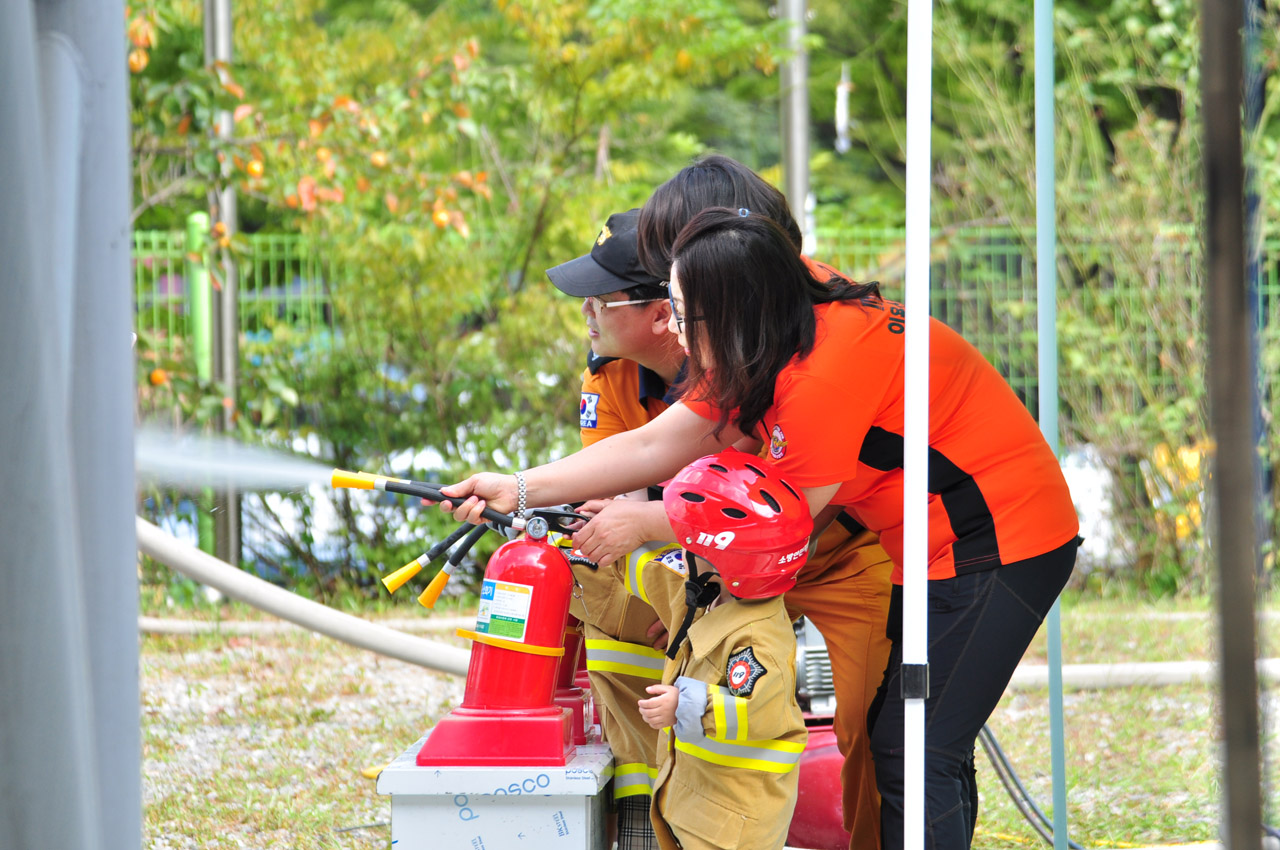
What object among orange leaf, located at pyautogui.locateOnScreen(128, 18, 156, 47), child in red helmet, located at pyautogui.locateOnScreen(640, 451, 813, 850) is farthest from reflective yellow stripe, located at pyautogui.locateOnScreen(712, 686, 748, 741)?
orange leaf, located at pyautogui.locateOnScreen(128, 18, 156, 47)

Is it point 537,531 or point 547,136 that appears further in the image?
point 547,136

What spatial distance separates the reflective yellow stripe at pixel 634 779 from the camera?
2.63 meters

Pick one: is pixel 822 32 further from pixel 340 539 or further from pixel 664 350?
pixel 664 350

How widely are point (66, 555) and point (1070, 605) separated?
6.51m

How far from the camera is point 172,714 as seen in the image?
16.7 ft

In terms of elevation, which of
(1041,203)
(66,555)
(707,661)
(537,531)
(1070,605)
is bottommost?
(1070,605)

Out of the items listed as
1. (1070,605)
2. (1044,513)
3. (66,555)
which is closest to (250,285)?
(1070,605)

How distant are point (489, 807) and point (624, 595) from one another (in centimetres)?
61

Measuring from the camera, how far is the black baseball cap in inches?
109

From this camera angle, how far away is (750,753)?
2.34 m

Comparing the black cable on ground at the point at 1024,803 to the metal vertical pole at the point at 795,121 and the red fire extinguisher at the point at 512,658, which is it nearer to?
the red fire extinguisher at the point at 512,658

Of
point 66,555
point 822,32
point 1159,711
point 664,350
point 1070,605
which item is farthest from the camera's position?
point 822,32

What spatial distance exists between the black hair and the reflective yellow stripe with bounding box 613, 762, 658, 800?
851mm

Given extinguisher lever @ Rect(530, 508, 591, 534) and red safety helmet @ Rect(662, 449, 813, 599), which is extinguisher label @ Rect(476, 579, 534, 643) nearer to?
extinguisher lever @ Rect(530, 508, 591, 534)
